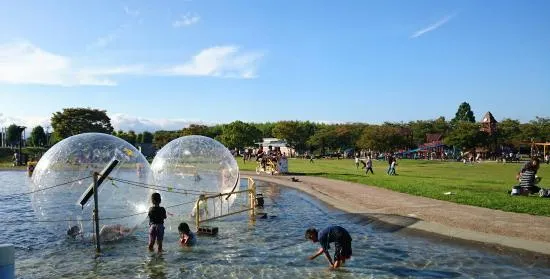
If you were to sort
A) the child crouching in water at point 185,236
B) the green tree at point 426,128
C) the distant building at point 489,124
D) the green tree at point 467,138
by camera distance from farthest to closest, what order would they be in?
the green tree at point 426,128 → the distant building at point 489,124 → the green tree at point 467,138 → the child crouching in water at point 185,236

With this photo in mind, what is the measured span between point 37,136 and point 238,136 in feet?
186

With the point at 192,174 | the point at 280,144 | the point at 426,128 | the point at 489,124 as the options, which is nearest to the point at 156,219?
the point at 192,174

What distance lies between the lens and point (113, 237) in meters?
13.9

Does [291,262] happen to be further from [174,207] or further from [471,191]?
[471,191]

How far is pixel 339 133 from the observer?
370ft

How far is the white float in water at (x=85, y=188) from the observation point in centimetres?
1286

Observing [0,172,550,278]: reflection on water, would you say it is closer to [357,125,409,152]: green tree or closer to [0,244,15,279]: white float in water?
[0,244,15,279]: white float in water

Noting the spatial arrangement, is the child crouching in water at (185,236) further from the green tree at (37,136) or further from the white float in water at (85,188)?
the green tree at (37,136)

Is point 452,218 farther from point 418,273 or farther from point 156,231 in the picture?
point 156,231

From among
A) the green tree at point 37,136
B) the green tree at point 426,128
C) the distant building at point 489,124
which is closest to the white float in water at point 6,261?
the distant building at point 489,124

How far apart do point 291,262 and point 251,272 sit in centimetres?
133

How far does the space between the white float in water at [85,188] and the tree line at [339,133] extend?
264ft

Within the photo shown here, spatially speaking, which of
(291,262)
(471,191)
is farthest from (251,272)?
(471,191)

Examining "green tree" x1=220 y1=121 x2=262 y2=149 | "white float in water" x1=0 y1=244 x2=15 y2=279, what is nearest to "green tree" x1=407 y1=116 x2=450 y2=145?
"green tree" x1=220 y1=121 x2=262 y2=149
